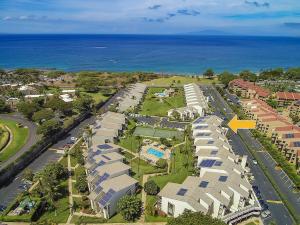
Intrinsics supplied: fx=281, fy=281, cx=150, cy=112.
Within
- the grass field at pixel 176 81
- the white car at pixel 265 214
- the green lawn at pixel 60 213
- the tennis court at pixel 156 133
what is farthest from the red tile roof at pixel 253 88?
the green lawn at pixel 60 213

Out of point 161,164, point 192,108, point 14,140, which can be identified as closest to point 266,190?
point 161,164

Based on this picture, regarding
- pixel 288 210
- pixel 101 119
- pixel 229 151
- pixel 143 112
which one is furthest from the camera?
pixel 143 112

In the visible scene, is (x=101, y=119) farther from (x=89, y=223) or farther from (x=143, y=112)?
(x=89, y=223)

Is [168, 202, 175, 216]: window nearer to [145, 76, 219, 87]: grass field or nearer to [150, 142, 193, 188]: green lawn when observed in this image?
[150, 142, 193, 188]: green lawn

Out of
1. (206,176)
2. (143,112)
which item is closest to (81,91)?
(143,112)

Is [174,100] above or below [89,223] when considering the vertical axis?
above

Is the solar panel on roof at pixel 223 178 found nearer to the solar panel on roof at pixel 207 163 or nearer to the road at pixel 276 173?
the solar panel on roof at pixel 207 163

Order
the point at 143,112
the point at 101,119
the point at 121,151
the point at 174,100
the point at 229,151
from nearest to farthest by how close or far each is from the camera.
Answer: the point at 229,151, the point at 121,151, the point at 101,119, the point at 143,112, the point at 174,100

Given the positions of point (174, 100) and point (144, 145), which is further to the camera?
point (174, 100)
